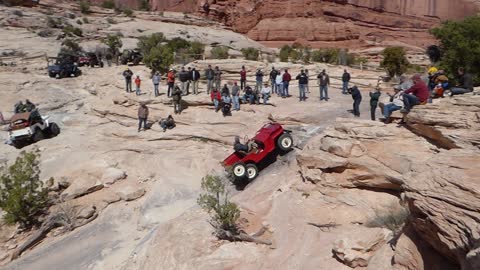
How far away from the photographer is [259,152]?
11.7 metres

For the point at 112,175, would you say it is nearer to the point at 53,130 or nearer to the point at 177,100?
the point at 177,100

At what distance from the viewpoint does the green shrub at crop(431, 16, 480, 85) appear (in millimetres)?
16922

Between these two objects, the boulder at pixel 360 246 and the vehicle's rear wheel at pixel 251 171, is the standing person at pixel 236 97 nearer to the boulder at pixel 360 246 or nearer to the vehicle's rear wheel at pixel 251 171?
the vehicle's rear wheel at pixel 251 171

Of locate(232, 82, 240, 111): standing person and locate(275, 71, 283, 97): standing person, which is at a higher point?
locate(275, 71, 283, 97): standing person

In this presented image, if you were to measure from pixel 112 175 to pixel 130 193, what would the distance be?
1.32 metres

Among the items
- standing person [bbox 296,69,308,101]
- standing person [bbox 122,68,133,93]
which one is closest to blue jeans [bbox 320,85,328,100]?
standing person [bbox 296,69,308,101]

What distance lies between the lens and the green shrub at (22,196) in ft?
36.7

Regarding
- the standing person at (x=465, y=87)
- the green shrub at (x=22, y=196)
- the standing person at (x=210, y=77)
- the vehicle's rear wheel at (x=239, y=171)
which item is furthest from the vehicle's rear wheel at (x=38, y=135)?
the standing person at (x=465, y=87)

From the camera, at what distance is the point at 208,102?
1722 centimetres

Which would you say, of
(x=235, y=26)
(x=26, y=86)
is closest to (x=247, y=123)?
(x=26, y=86)

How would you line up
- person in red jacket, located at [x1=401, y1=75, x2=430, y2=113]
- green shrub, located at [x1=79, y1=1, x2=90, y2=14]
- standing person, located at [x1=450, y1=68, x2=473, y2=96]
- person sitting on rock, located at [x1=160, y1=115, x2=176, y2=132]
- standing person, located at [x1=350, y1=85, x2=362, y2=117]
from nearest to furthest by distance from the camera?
person in red jacket, located at [x1=401, y1=75, x2=430, y2=113], standing person, located at [x1=450, y1=68, x2=473, y2=96], standing person, located at [x1=350, y1=85, x2=362, y2=117], person sitting on rock, located at [x1=160, y1=115, x2=176, y2=132], green shrub, located at [x1=79, y1=1, x2=90, y2=14]

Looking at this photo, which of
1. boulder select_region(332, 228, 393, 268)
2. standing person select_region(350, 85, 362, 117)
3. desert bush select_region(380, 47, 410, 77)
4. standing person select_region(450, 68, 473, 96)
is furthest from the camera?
desert bush select_region(380, 47, 410, 77)

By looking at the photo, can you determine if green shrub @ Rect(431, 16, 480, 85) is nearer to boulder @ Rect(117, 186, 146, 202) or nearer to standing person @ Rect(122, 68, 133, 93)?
boulder @ Rect(117, 186, 146, 202)

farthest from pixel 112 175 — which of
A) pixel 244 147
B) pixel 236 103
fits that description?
pixel 236 103
